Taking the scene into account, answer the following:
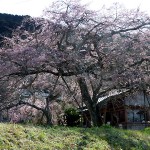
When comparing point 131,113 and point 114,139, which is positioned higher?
point 131,113

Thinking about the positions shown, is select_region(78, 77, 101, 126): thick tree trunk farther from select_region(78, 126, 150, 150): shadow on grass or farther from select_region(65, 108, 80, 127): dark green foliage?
select_region(65, 108, 80, 127): dark green foliage

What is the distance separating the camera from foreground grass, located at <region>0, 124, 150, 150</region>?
7086 millimetres

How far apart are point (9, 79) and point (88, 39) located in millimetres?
3721

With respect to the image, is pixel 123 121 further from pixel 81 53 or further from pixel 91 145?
pixel 91 145

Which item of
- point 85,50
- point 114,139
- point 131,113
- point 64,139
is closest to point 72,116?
point 131,113

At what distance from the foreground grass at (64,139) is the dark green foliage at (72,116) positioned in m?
19.4

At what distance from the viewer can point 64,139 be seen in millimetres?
8258

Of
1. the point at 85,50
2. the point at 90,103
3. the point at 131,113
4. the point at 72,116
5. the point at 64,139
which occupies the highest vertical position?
the point at 85,50

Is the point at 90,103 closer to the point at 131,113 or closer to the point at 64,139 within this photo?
the point at 64,139

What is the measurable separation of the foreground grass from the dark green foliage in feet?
63.7

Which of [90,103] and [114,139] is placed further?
[90,103]

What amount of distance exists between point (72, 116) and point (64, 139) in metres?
22.6

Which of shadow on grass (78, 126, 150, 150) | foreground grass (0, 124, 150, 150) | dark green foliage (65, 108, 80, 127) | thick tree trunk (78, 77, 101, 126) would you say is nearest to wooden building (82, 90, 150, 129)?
dark green foliage (65, 108, 80, 127)

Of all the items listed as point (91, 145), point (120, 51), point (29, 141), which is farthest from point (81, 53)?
point (29, 141)
